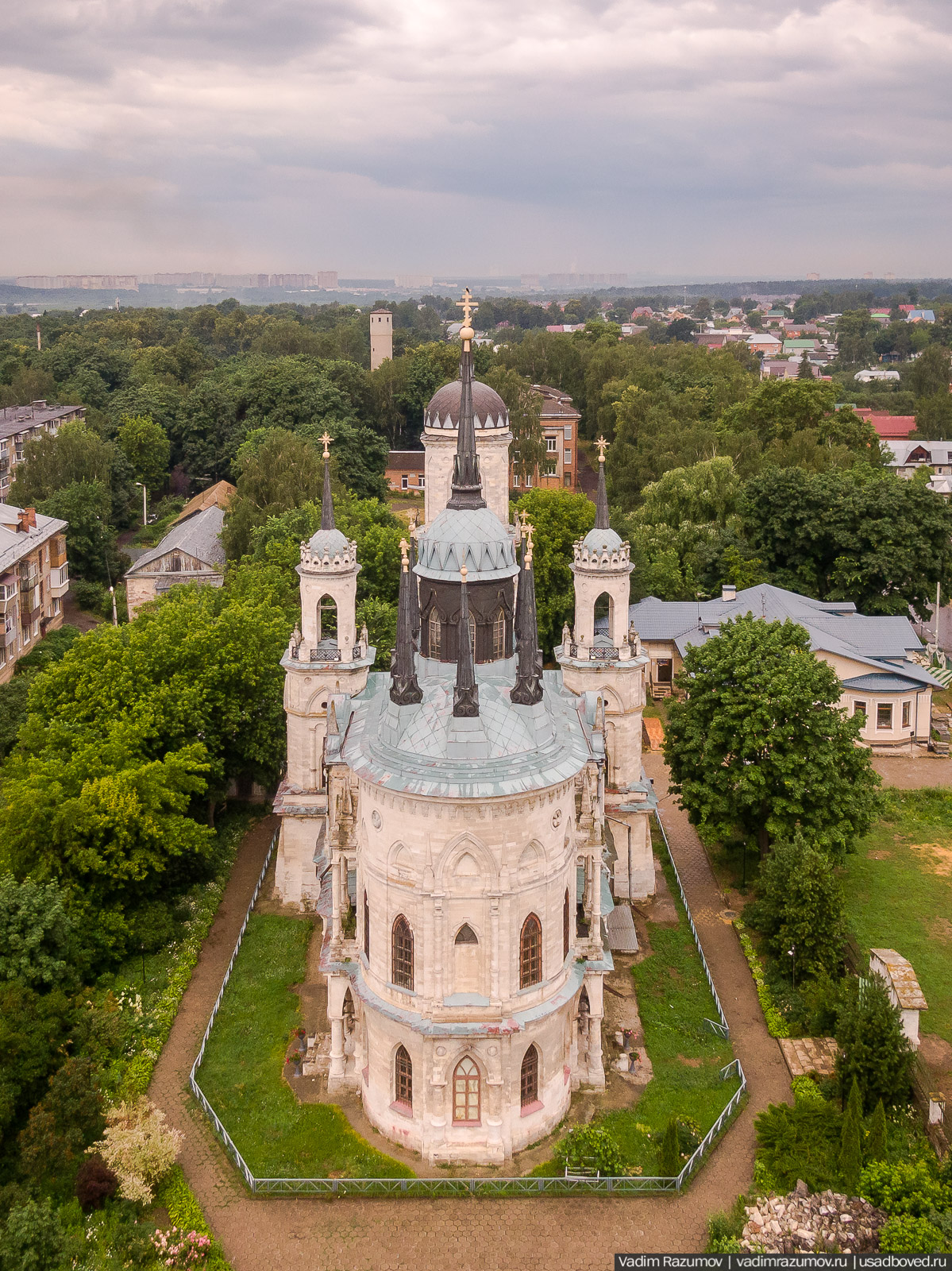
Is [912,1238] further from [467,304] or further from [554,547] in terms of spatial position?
[554,547]

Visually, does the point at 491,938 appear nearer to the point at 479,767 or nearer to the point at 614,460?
the point at 479,767

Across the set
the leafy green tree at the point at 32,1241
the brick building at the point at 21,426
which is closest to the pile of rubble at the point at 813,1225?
the leafy green tree at the point at 32,1241

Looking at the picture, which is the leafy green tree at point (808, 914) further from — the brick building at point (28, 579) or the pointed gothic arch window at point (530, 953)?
the brick building at point (28, 579)

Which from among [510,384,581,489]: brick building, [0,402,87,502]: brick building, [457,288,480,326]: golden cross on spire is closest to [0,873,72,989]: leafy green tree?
[457,288,480,326]: golden cross on spire

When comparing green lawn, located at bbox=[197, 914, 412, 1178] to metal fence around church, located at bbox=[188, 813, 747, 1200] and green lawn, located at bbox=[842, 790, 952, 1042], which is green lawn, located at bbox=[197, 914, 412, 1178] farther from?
green lawn, located at bbox=[842, 790, 952, 1042]

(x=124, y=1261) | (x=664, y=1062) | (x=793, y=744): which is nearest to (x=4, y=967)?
(x=124, y=1261)

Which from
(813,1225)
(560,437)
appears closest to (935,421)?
(560,437)
